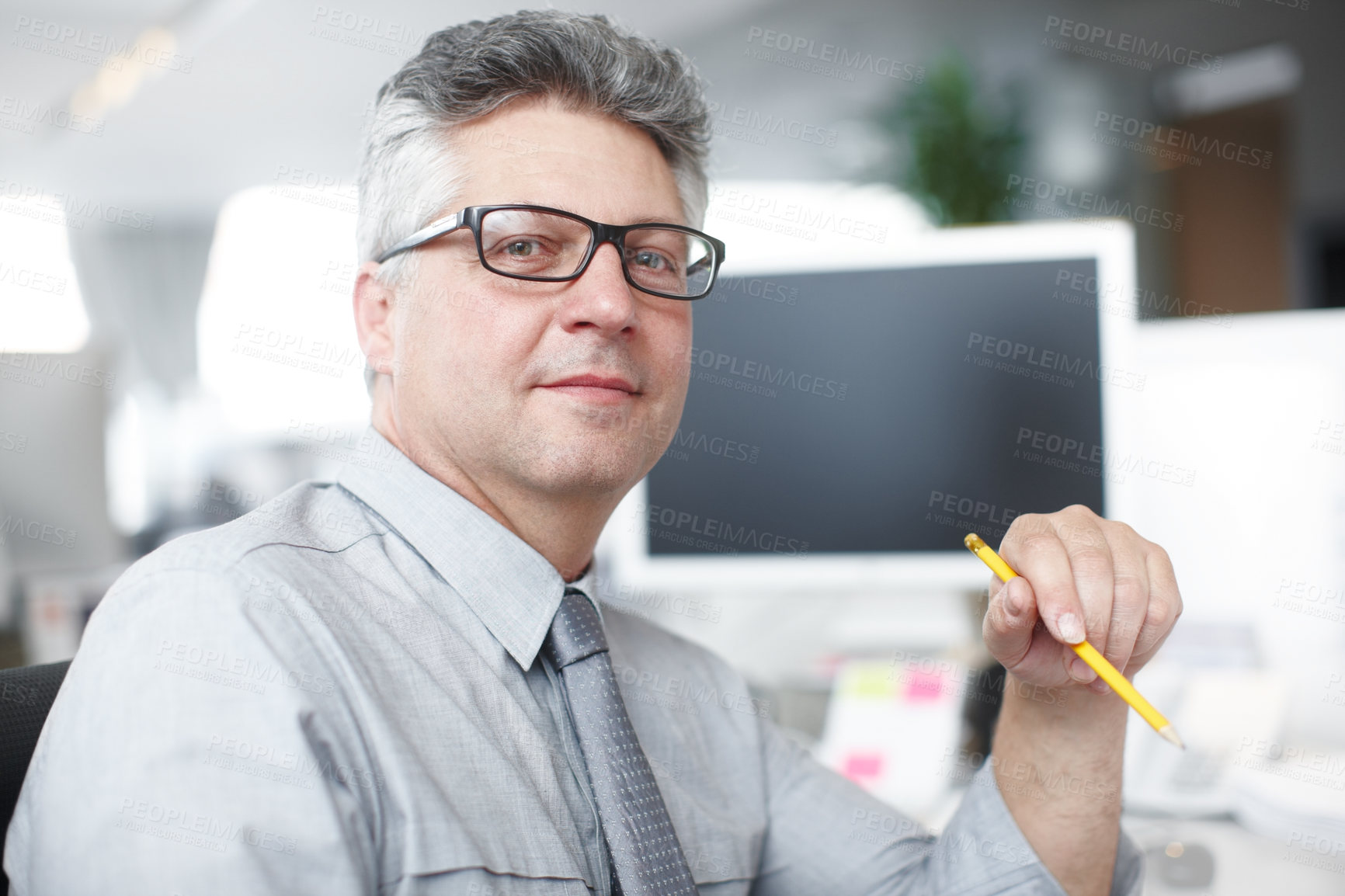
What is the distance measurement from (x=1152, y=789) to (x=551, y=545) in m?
0.87

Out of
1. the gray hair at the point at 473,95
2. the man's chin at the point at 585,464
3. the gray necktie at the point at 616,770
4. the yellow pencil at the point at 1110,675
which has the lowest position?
the gray necktie at the point at 616,770

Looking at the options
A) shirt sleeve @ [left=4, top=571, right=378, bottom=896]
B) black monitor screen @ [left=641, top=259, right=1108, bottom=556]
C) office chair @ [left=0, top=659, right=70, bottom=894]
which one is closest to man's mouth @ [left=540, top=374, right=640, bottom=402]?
shirt sleeve @ [left=4, top=571, right=378, bottom=896]

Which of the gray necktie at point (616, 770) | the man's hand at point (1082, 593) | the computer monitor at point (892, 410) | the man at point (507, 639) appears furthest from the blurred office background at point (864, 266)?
the man's hand at point (1082, 593)

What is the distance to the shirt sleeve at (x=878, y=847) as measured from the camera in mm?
854

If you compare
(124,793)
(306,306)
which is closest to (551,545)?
(124,793)

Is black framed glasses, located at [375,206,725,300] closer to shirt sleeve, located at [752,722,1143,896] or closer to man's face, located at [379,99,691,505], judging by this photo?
man's face, located at [379,99,691,505]

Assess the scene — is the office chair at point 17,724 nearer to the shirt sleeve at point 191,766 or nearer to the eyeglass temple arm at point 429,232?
the shirt sleeve at point 191,766

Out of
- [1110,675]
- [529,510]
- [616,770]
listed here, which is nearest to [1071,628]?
[1110,675]

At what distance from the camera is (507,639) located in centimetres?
76

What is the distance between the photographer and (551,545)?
0.87m

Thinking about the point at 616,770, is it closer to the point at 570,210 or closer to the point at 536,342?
the point at 536,342

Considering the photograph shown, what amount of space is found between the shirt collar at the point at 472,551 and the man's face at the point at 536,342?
5 centimetres

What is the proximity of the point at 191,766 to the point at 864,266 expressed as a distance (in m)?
1.14

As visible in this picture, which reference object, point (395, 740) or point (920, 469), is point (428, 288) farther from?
point (920, 469)
